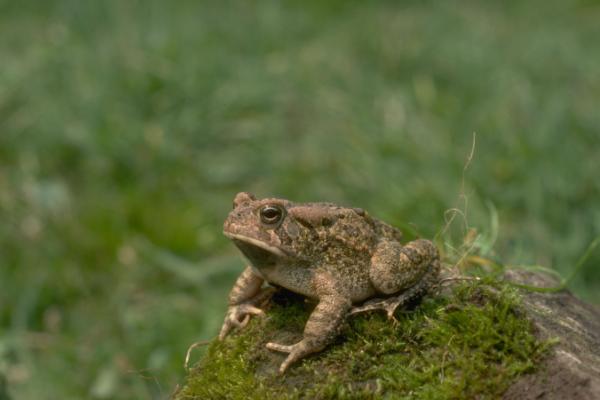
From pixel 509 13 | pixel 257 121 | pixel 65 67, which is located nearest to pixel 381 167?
pixel 257 121

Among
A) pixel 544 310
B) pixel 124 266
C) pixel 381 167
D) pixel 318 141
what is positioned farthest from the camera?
pixel 318 141

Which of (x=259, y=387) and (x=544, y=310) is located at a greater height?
(x=544, y=310)

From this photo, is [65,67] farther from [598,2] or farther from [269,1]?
[598,2]

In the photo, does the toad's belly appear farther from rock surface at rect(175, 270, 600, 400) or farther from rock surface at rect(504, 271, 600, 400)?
rock surface at rect(504, 271, 600, 400)

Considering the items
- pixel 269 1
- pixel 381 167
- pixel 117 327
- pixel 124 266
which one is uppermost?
pixel 269 1

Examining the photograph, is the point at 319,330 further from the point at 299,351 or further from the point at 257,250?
the point at 257,250

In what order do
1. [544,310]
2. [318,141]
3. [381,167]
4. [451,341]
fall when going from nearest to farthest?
1. [451,341]
2. [544,310]
3. [381,167]
4. [318,141]
